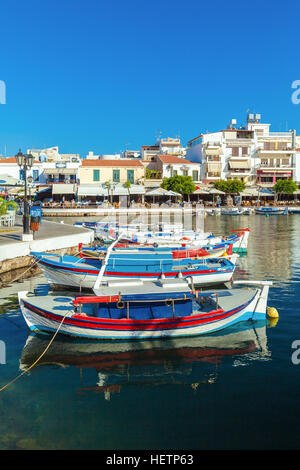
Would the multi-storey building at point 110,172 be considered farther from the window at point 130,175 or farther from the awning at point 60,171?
the awning at point 60,171

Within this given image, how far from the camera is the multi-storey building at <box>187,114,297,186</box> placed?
252ft

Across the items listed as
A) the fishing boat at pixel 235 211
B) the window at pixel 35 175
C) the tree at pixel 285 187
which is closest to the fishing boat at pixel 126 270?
the fishing boat at pixel 235 211

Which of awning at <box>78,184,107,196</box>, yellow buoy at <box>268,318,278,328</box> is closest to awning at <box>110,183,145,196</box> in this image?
awning at <box>78,184,107,196</box>

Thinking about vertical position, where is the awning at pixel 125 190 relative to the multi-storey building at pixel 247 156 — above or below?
below

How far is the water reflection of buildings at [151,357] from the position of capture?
352 inches

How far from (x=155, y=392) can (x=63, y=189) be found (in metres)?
60.4

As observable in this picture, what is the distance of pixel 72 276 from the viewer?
16.1 meters

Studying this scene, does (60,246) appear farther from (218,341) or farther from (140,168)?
(140,168)

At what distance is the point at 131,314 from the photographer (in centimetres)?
1100

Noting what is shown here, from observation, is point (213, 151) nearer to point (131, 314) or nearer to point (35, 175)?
point (35, 175)

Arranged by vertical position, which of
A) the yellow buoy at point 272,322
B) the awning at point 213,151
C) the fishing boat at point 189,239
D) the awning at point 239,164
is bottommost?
the yellow buoy at point 272,322

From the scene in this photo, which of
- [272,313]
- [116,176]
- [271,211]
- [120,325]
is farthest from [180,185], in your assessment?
[120,325]

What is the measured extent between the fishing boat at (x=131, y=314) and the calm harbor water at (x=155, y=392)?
36 cm
